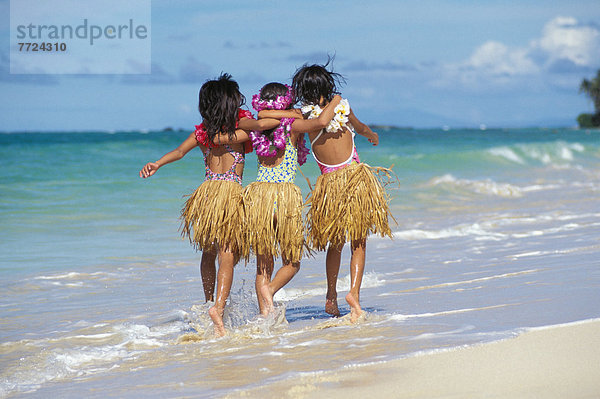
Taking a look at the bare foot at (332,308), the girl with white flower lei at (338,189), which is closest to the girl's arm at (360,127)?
the girl with white flower lei at (338,189)

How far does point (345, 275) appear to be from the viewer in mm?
6203

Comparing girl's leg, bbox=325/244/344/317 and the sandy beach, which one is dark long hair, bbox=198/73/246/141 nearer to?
girl's leg, bbox=325/244/344/317

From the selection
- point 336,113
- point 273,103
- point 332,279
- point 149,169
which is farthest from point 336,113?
point 149,169

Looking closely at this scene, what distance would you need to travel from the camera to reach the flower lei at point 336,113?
4410 mm

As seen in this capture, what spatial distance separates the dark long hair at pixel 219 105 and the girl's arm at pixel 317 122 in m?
0.37

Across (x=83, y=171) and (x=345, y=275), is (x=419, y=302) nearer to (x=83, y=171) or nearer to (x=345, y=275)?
(x=345, y=275)

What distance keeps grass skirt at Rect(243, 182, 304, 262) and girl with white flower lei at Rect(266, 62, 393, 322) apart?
6.2 inches

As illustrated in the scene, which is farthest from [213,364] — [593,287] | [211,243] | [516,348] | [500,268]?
[500,268]

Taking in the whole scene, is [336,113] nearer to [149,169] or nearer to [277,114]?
[277,114]

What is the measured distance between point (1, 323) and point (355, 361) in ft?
8.92

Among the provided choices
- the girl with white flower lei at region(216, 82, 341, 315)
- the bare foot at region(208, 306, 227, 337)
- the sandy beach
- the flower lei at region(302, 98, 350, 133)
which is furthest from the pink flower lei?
the sandy beach

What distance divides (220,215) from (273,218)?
12.5 inches

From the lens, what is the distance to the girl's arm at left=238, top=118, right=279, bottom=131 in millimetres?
4297

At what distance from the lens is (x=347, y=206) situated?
14.6 ft
